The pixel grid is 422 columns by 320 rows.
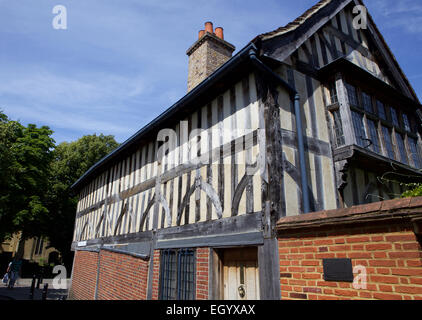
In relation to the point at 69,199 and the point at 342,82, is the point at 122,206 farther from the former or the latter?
the point at 69,199

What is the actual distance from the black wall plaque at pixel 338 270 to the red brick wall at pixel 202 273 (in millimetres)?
2318

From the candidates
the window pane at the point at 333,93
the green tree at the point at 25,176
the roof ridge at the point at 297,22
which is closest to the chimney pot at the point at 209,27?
the roof ridge at the point at 297,22

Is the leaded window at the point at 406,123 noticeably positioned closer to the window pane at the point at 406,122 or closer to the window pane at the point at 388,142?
the window pane at the point at 406,122

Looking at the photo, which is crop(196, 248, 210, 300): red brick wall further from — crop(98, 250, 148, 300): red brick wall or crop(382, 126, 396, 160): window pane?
crop(382, 126, 396, 160): window pane

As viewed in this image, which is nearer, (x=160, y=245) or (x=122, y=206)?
(x=160, y=245)

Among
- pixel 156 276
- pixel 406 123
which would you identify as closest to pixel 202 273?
pixel 156 276

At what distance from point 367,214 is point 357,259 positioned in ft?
1.75

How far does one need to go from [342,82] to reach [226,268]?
435 centimetres

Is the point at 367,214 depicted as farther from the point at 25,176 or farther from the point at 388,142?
the point at 25,176

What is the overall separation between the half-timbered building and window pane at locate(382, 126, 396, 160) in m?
0.05

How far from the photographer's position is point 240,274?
15.5 feet

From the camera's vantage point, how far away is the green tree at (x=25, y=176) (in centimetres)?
1512

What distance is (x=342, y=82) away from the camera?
19.0ft
